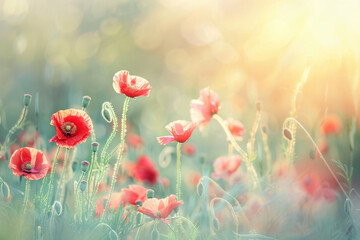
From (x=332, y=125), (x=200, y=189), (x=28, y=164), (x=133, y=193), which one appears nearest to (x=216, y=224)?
(x=200, y=189)

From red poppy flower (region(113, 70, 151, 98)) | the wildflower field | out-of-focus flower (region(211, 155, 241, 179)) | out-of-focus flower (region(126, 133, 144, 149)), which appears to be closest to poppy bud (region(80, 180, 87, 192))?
the wildflower field

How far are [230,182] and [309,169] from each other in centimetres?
25

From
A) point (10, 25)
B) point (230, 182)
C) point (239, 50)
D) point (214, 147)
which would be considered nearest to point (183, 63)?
point (239, 50)

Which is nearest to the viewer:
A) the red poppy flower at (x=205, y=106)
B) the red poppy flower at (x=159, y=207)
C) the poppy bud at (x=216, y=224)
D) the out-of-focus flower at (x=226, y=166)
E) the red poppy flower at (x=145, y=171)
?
the red poppy flower at (x=159, y=207)

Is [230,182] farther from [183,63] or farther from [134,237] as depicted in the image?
[183,63]

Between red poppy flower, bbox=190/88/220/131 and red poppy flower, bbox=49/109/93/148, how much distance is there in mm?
359

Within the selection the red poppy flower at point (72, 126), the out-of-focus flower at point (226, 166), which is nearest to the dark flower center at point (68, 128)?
the red poppy flower at point (72, 126)

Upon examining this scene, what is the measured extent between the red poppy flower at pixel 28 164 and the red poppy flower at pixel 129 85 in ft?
0.82

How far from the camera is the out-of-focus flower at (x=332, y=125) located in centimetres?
181

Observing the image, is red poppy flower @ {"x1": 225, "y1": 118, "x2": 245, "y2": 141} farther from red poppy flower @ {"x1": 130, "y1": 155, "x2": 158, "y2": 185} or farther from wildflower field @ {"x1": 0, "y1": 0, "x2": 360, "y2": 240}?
red poppy flower @ {"x1": 130, "y1": 155, "x2": 158, "y2": 185}

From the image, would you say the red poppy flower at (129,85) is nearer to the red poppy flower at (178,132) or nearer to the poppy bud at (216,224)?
the red poppy flower at (178,132)

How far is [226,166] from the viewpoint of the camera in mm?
1479

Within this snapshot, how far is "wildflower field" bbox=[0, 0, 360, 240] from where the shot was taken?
1.16 metres

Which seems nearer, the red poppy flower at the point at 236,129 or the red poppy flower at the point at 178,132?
the red poppy flower at the point at 178,132
